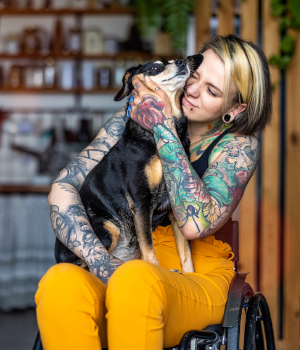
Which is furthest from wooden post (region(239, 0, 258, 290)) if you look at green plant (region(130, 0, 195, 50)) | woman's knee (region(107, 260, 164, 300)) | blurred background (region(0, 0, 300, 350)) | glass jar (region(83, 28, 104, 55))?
glass jar (region(83, 28, 104, 55))

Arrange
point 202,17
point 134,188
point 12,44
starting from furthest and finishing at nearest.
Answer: point 12,44
point 202,17
point 134,188

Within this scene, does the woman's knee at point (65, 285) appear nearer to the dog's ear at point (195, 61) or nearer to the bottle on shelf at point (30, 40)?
the dog's ear at point (195, 61)

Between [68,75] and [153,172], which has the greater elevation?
[68,75]

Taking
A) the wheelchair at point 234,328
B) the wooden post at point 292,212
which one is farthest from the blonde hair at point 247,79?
the wooden post at point 292,212

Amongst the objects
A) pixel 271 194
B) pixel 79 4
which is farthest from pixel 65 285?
pixel 79 4

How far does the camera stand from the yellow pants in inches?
33.3

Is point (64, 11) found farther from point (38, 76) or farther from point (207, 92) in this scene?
point (207, 92)

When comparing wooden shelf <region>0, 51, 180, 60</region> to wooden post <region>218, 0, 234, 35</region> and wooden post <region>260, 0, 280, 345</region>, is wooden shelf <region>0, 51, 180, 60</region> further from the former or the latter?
wooden post <region>260, 0, 280, 345</region>

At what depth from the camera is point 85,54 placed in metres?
3.79

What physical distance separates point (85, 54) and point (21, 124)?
94cm

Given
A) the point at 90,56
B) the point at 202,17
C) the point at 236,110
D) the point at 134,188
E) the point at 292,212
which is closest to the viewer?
the point at 134,188

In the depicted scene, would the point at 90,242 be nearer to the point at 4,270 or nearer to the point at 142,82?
the point at 142,82

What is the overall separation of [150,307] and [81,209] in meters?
0.48

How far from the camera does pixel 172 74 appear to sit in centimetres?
137
